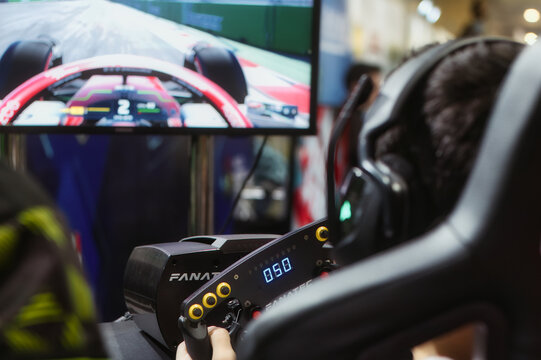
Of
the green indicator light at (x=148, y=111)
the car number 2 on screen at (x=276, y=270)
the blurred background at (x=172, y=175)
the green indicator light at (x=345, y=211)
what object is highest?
the green indicator light at (x=345, y=211)

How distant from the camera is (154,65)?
150 centimetres

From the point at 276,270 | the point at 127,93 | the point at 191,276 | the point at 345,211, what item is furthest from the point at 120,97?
the point at 345,211

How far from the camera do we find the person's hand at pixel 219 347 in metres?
1.00

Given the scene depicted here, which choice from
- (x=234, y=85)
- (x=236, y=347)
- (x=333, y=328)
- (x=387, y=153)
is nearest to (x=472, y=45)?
(x=387, y=153)

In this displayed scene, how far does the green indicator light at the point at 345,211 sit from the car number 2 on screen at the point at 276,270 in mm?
432

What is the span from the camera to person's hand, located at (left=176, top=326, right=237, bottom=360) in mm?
999

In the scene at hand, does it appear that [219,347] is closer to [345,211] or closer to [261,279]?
[261,279]

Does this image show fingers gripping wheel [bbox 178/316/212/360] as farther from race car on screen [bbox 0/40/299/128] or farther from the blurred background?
race car on screen [bbox 0/40/299/128]

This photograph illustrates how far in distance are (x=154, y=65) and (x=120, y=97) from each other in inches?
4.3

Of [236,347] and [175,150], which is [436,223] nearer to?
[236,347]

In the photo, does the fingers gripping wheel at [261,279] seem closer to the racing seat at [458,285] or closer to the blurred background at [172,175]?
the blurred background at [172,175]

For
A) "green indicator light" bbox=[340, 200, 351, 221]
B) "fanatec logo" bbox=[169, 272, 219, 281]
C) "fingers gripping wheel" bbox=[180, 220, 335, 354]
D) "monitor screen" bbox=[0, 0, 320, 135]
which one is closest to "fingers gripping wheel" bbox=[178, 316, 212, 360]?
"fingers gripping wheel" bbox=[180, 220, 335, 354]

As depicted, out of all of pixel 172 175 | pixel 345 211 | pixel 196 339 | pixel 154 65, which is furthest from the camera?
pixel 172 175

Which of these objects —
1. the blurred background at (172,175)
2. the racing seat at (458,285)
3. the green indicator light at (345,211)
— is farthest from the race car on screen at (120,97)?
the racing seat at (458,285)
